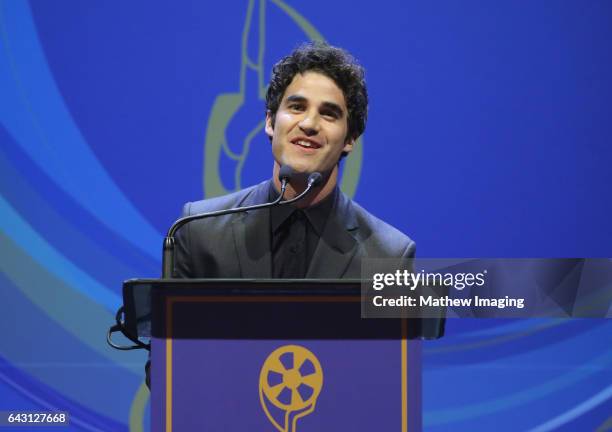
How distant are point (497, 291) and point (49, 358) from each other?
154 centimetres

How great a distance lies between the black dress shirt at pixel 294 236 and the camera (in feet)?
6.98

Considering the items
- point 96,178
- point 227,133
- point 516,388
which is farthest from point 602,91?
point 96,178

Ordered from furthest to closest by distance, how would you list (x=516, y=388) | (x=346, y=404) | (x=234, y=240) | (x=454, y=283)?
1. (x=516, y=388)
2. (x=454, y=283)
3. (x=234, y=240)
4. (x=346, y=404)

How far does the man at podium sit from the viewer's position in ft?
6.81

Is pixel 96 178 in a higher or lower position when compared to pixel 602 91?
lower

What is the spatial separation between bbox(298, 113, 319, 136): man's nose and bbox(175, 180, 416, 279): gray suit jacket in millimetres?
242

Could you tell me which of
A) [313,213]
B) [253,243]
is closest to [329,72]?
[313,213]

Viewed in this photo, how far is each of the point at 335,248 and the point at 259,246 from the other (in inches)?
7.9

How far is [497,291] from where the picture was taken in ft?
8.73

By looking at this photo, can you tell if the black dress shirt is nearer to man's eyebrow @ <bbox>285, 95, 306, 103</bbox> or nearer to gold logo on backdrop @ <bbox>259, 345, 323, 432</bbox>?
man's eyebrow @ <bbox>285, 95, 306, 103</bbox>

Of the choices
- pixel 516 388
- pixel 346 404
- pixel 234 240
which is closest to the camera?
pixel 346 404

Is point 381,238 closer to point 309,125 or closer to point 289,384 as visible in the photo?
point 309,125

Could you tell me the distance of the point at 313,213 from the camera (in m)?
2.17

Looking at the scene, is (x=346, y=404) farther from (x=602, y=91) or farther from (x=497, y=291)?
(x=602, y=91)
